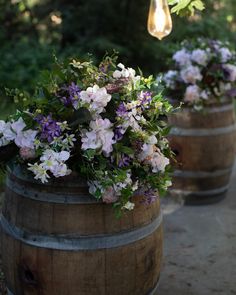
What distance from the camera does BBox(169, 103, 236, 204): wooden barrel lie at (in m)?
4.58

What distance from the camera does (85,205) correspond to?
247cm

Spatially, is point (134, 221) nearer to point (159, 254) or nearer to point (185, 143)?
point (159, 254)

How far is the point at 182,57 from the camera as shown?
4684 mm

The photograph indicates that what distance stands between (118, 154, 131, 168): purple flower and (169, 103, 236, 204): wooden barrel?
83.1 inches

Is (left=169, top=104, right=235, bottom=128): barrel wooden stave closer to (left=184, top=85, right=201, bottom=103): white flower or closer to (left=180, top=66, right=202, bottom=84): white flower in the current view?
(left=184, top=85, right=201, bottom=103): white flower

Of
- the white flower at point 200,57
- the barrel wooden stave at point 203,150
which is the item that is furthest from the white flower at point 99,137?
the white flower at point 200,57

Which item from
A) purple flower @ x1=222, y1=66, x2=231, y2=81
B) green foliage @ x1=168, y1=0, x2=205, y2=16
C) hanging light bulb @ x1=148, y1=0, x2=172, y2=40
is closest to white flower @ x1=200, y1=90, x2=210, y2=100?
purple flower @ x1=222, y1=66, x2=231, y2=81

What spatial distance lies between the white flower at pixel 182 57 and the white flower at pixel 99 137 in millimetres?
2401

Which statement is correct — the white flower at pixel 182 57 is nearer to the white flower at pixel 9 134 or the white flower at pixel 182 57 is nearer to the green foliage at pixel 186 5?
the green foliage at pixel 186 5

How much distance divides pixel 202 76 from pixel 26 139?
2483mm

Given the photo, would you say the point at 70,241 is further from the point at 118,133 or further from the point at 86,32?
the point at 86,32

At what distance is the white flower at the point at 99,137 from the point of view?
7.80 ft

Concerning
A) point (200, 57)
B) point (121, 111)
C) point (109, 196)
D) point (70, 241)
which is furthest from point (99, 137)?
point (200, 57)

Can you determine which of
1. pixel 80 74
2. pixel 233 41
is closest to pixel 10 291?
pixel 80 74
